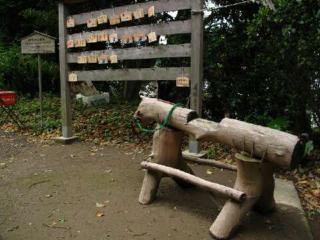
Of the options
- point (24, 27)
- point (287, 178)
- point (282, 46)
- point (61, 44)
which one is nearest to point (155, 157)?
point (287, 178)

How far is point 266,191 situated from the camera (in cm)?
379

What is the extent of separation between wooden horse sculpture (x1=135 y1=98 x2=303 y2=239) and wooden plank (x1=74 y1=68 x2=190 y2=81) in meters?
1.49

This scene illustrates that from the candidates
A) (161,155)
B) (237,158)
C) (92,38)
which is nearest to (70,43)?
(92,38)

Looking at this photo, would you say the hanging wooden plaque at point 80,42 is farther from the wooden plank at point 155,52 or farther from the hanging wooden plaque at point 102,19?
the hanging wooden plaque at point 102,19

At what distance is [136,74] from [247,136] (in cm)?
308

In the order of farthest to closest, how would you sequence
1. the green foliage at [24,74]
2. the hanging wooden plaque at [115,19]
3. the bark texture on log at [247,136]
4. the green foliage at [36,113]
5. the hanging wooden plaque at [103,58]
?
1. the green foliage at [24,74]
2. the green foliage at [36,113]
3. the hanging wooden plaque at [103,58]
4. the hanging wooden plaque at [115,19]
5. the bark texture on log at [247,136]

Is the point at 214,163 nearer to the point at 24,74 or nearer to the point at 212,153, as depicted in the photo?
the point at 212,153

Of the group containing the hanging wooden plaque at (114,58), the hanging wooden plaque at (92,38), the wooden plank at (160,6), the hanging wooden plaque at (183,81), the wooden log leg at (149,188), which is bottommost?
the wooden log leg at (149,188)

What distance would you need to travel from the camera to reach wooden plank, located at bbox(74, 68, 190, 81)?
5707mm

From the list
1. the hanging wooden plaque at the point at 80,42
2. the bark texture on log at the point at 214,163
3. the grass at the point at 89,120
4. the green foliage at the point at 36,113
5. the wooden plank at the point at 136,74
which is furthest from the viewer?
the green foliage at the point at 36,113

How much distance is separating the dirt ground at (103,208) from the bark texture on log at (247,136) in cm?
77

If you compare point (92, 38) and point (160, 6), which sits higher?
point (160, 6)

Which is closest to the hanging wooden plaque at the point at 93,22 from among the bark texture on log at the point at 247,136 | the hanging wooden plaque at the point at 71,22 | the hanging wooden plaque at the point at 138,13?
the hanging wooden plaque at the point at 71,22

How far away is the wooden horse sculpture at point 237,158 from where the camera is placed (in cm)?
332
